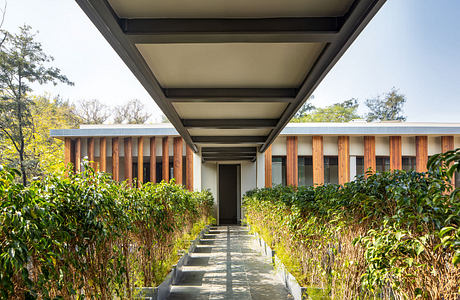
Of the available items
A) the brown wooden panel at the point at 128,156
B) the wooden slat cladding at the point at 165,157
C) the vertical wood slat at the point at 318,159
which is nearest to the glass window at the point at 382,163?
the vertical wood slat at the point at 318,159

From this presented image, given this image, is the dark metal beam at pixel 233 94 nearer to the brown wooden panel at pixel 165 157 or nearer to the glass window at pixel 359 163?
the brown wooden panel at pixel 165 157

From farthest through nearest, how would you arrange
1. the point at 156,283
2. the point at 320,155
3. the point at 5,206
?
the point at 320,155, the point at 156,283, the point at 5,206

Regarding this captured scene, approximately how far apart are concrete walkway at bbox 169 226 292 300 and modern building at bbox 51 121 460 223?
5.61 m

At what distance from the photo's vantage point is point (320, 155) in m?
13.6

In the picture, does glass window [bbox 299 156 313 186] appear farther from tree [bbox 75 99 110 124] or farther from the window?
tree [bbox 75 99 110 124]

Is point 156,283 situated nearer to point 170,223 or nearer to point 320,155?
point 170,223

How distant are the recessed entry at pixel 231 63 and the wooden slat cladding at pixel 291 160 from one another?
328 inches

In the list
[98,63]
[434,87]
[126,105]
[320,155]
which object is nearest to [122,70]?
[98,63]

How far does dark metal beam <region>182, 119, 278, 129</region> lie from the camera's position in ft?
25.1

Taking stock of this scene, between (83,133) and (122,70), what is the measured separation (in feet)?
91.6

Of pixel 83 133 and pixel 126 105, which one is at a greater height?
pixel 126 105

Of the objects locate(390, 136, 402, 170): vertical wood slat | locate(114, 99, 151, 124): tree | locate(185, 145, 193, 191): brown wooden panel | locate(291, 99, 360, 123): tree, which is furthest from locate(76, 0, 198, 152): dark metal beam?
locate(291, 99, 360, 123): tree

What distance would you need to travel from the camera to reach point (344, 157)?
1369 centimetres

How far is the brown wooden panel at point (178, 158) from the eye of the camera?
13.9m
